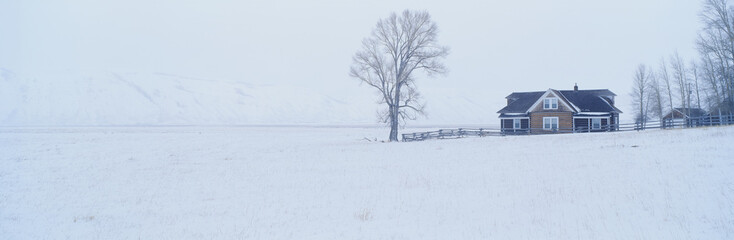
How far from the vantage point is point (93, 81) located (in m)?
180

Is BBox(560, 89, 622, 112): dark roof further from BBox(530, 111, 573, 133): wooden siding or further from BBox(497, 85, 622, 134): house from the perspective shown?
BBox(530, 111, 573, 133): wooden siding

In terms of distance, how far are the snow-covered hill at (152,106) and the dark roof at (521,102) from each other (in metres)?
90.1

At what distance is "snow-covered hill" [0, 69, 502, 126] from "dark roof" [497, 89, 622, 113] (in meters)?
90.0

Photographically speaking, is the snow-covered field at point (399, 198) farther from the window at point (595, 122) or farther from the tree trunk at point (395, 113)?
the window at point (595, 122)

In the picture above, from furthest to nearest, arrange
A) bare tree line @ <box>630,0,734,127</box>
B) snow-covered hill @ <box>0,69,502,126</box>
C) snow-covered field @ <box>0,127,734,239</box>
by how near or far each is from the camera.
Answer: snow-covered hill @ <box>0,69,502,126</box> < bare tree line @ <box>630,0,734,127</box> < snow-covered field @ <box>0,127,734,239</box>

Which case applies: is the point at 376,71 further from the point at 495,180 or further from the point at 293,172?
the point at 495,180

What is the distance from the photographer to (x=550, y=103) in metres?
45.3

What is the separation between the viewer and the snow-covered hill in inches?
5576

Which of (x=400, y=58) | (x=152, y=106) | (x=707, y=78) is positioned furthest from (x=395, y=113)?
(x=152, y=106)

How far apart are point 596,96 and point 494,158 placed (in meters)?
31.5

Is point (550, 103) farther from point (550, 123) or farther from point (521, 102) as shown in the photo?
point (521, 102)

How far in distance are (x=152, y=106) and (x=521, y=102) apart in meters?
140

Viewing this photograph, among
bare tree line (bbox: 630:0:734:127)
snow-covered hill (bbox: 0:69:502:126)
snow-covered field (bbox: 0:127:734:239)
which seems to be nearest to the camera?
snow-covered field (bbox: 0:127:734:239)

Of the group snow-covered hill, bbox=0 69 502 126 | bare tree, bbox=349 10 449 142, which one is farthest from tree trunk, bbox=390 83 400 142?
snow-covered hill, bbox=0 69 502 126
